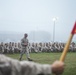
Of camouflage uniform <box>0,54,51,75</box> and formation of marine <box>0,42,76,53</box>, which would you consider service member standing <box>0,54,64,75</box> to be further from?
formation of marine <box>0,42,76,53</box>

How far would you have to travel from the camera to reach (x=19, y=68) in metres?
2.05

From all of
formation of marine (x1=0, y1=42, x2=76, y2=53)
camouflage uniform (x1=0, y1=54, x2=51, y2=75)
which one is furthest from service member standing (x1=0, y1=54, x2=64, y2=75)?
formation of marine (x1=0, y1=42, x2=76, y2=53)

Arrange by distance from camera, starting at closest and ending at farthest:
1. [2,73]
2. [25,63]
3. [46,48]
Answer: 1. [2,73]
2. [25,63]
3. [46,48]

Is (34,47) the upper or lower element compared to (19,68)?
lower

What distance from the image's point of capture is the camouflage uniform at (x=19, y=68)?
6.42 feet

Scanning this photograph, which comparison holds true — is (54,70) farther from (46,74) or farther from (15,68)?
(15,68)

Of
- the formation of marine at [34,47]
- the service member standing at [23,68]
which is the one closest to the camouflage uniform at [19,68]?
the service member standing at [23,68]

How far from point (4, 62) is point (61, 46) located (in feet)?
82.5

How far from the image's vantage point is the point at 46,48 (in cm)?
2638

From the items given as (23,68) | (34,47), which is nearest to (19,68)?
(23,68)

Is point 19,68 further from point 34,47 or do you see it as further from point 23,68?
point 34,47

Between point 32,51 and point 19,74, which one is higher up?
point 19,74

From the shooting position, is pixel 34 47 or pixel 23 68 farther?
pixel 34 47

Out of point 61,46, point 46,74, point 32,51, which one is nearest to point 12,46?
point 32,51
